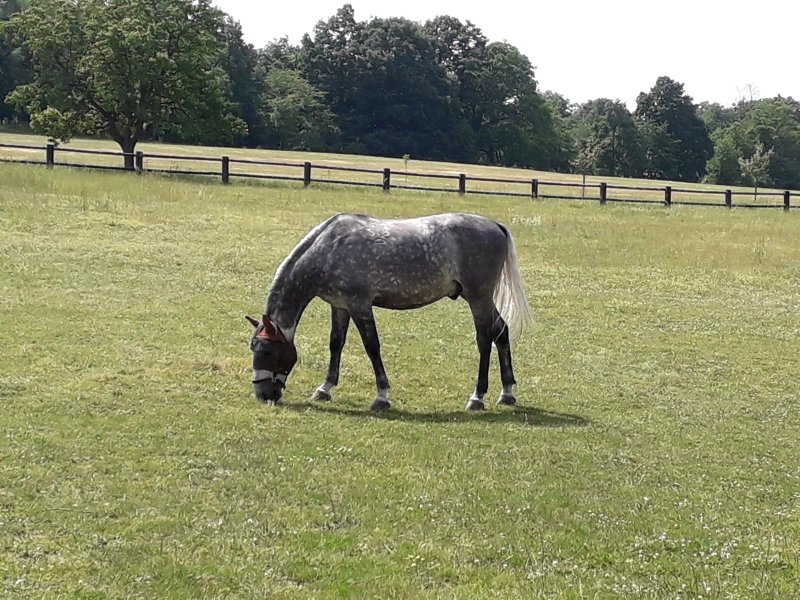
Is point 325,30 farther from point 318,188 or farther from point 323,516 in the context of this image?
point 323,516

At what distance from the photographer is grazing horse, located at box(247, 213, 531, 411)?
9.59 meters

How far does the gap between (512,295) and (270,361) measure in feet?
8.54

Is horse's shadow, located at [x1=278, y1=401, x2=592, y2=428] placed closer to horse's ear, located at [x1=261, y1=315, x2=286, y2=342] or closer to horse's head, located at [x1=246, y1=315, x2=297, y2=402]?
horse's head, located at [x1=246, y1=315, x2=297, y2=402]

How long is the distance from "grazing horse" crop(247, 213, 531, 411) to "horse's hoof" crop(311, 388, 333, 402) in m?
0.01

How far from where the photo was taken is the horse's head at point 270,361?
938cm

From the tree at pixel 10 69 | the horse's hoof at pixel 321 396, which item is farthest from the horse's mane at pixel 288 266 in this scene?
the tree at pixel 10 69

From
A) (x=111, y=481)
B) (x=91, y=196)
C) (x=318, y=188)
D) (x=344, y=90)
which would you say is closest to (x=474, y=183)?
(x=318, y=188)

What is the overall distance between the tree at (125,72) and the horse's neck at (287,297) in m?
26.4

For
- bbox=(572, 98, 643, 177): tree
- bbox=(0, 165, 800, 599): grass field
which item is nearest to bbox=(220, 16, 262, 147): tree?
bbox=(572, 98, 643, 177): tree

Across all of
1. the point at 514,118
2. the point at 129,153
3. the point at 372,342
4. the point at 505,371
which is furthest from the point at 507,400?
the point at 514,118

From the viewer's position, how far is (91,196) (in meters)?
23.9

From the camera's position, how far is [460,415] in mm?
9453

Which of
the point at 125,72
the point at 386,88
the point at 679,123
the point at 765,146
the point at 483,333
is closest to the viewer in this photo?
the point at 483,333

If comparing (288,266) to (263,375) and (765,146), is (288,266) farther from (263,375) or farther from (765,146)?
(765,146)
